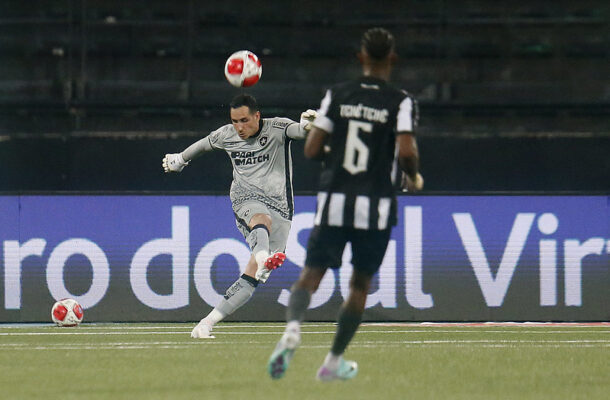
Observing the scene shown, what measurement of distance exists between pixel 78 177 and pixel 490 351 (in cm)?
769

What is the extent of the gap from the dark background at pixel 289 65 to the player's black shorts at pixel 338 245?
8.83 metres

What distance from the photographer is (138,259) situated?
1163cm

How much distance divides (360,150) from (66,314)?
17.8ft

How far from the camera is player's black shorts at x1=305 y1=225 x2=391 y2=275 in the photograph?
6035 millimetres

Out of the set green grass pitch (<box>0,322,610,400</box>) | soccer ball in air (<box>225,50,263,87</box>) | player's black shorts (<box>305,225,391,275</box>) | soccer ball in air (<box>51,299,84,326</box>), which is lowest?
soccer ball in air (<box>51,299,84,326</box>)

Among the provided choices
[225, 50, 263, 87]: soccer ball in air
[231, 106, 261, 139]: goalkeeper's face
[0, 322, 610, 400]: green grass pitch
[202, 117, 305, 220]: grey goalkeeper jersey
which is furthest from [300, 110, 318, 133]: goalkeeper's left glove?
[0, 322, 610, 400]: green grass pitch

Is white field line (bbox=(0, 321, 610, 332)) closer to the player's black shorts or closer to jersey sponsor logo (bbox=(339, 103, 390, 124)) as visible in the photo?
the player's black shorts

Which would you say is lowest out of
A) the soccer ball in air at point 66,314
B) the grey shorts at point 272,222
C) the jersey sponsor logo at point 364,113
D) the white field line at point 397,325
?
the white field line at point 397,325

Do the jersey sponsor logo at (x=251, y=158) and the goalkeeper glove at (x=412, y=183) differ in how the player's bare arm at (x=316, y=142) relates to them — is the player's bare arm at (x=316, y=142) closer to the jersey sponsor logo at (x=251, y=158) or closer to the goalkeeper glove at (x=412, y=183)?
the goalkeeper glove at (x=412, y=183)

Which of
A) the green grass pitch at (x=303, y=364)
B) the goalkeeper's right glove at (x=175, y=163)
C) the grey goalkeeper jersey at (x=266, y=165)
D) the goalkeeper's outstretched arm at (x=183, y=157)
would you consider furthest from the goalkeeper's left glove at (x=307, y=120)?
the green grass pitch at (x=303, y=364)

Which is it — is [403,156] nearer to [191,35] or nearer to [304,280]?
[304,280]

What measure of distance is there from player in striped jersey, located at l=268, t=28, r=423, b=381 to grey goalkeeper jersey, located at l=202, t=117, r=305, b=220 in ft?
11.3

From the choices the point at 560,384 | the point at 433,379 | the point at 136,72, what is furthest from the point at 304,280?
the point at 136,72

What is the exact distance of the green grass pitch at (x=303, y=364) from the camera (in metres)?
5.92
